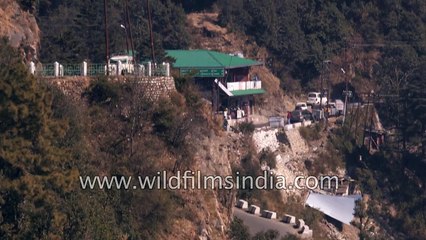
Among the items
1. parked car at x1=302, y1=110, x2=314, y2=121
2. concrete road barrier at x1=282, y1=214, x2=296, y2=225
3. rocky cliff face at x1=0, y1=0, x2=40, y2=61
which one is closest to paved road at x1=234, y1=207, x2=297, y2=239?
concrete road barrier at x1=282, y1=214, x2=296, y2=225

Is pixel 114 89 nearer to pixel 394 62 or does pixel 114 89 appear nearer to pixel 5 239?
pixel 5 239

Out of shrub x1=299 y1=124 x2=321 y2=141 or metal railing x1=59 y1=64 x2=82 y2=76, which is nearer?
metal railing x1=59 y1=64 x2=82 y2=76

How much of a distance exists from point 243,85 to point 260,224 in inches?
674

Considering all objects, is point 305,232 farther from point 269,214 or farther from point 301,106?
point 301,106

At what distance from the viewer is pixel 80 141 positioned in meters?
34.7

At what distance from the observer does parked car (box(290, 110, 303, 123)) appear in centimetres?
5881

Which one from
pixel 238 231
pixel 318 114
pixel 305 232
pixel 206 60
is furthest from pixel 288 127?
pixel 238 231

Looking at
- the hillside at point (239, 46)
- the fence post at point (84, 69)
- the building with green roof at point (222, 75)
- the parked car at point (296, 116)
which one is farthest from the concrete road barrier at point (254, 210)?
the hillside at point (239, 46)

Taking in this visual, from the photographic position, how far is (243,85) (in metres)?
59.0

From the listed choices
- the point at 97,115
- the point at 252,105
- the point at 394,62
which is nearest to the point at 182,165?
the point at 97,115

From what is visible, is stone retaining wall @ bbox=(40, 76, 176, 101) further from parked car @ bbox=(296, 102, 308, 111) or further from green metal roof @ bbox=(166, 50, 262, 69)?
parked car @ bbox=(296, 102, 308, 111)

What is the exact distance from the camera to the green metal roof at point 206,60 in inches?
2201

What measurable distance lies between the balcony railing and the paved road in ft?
48.6

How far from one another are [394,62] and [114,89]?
31875 millimetres
